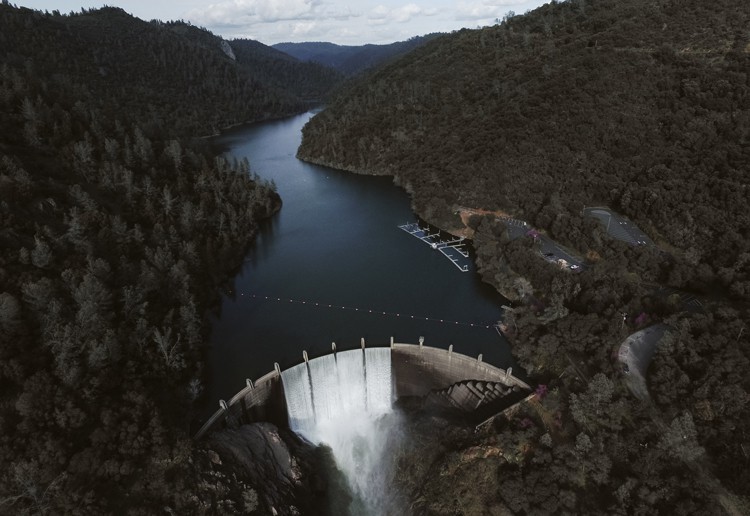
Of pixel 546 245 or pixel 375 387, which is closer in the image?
pixel 375 387

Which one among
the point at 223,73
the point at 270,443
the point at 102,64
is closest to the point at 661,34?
the point at 270,443

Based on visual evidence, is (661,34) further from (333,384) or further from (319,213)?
(333,384)

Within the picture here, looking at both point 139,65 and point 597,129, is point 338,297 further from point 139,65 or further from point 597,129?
point 139,65

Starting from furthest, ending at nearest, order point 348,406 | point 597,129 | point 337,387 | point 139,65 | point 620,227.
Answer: point 139,65, point 597,129, point 620,227, point 348,406, point 337,387

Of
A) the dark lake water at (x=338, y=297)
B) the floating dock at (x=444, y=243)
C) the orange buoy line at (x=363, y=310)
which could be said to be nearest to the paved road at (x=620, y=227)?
the floating dock at (x=444, y=243)

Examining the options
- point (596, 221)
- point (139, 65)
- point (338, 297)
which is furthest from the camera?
A: point (139, 65)

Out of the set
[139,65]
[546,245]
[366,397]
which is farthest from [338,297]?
[139,65]
